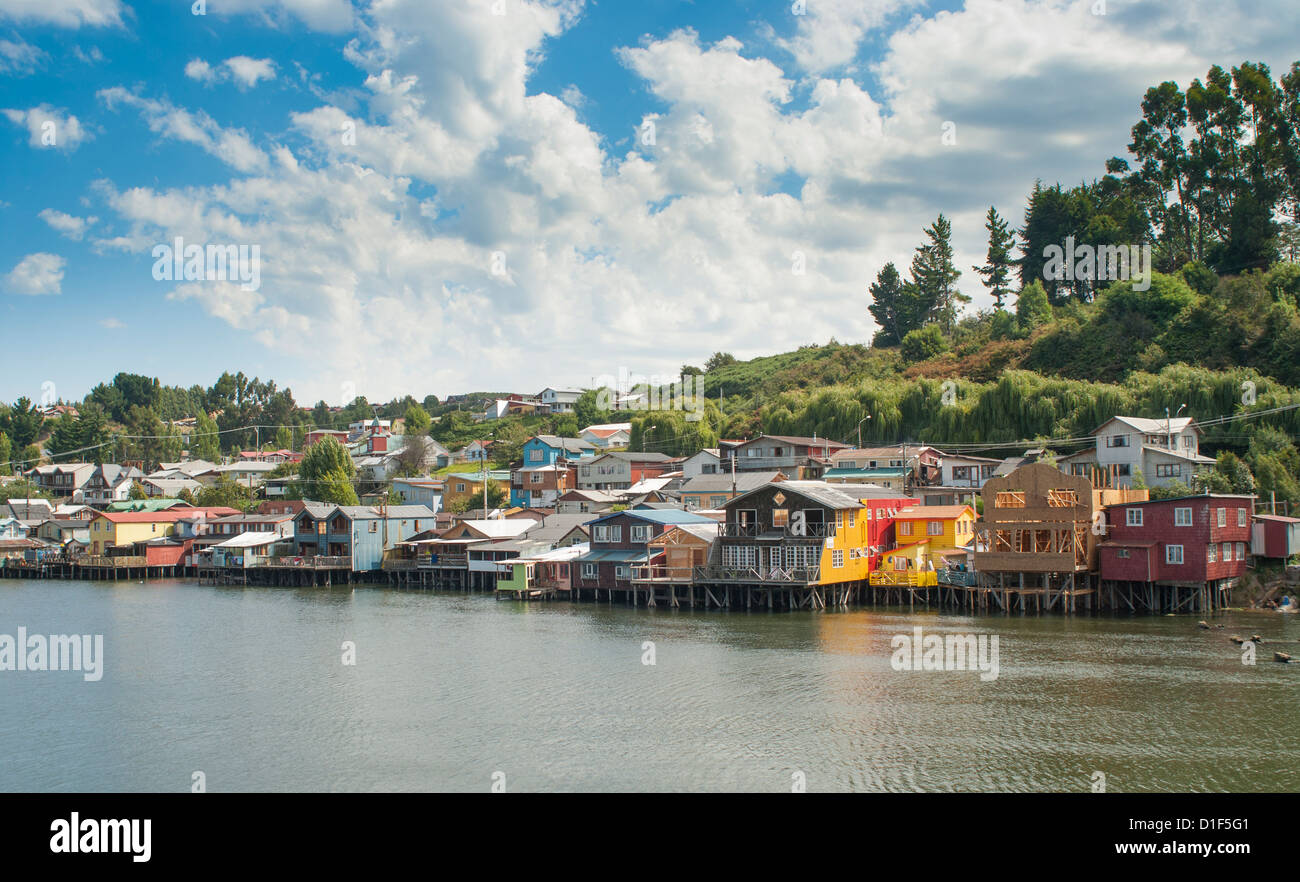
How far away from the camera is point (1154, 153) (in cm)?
7394

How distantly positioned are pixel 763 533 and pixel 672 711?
19890 mm

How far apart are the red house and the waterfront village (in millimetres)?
78

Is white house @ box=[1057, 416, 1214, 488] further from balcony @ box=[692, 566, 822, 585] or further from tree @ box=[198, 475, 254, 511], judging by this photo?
tree @ box=[198, 475, 254, 511]

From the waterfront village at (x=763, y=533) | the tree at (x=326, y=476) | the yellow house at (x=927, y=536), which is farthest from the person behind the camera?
the tree at (x=326, y=476)

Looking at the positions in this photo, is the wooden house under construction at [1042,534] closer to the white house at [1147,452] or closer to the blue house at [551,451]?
the white house at [1147,452]

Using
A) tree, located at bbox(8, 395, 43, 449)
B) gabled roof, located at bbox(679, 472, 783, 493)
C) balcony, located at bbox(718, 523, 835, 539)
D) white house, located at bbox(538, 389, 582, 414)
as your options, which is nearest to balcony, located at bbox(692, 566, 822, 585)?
balcony, located at bbox(718, 523, 835, 539)

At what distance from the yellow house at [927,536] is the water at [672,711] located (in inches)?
181

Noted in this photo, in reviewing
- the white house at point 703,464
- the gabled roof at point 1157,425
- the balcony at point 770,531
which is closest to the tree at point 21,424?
the white house at point 703,464

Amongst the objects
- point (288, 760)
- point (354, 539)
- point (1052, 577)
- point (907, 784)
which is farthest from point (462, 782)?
point (354, 539)

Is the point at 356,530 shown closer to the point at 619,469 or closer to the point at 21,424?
the point at 619,469

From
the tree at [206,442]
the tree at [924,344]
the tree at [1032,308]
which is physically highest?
the tree at [1032,308]

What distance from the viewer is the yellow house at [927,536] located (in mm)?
46000

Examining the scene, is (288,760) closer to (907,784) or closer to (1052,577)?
(907,784)
